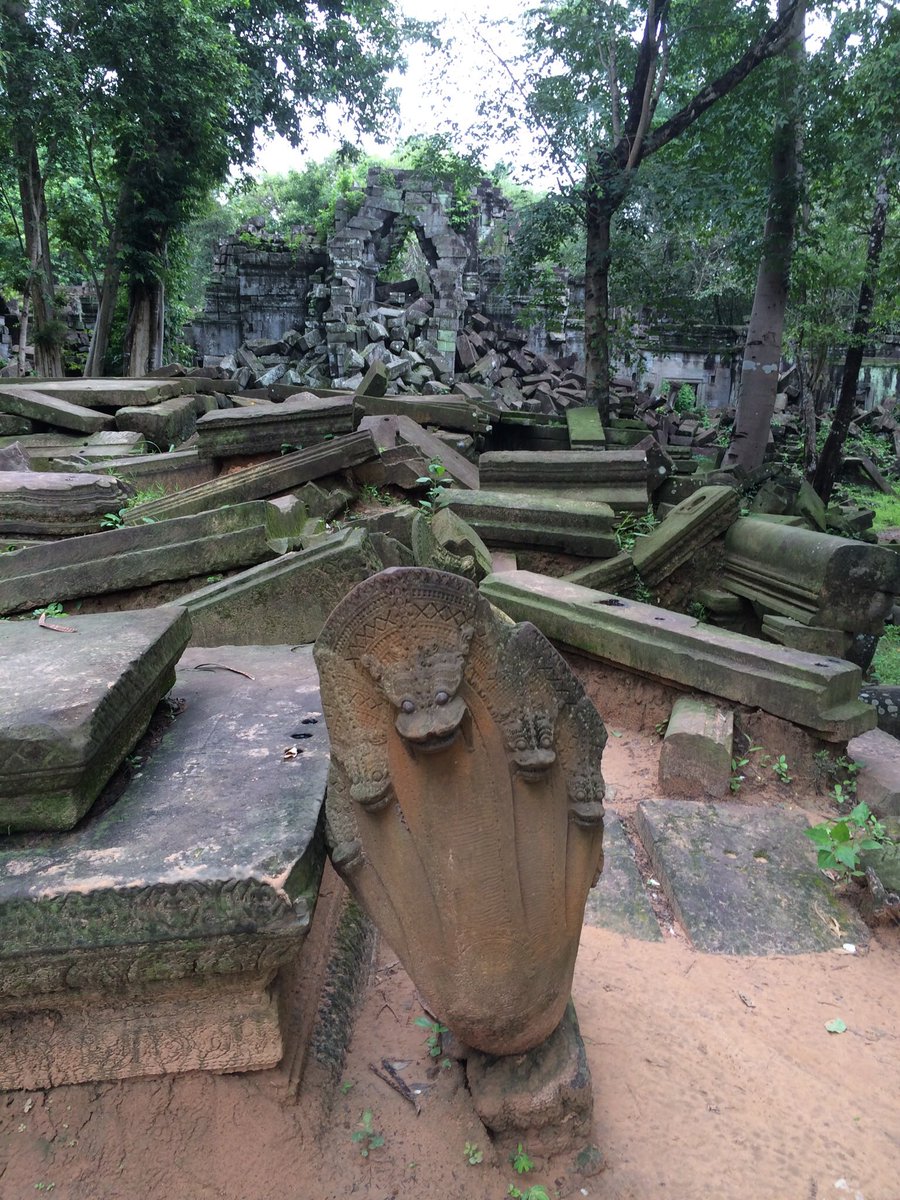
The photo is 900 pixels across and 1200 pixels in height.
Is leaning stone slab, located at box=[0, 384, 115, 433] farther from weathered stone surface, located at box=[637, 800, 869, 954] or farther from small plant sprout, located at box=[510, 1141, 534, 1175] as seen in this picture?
small plant sprout, located at box=[510, 1141, 534, 1175]

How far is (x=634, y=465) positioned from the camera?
6.33 meters

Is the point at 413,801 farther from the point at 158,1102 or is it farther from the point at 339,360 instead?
the point at 339,360

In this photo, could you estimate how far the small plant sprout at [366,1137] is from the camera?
5.16ft

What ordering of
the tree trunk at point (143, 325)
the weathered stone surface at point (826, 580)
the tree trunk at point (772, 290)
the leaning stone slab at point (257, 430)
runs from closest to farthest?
the weathered stone surface at point (826, 580) → the leaning stone slab at point (257, 430) → the tree trunk at point (772, 290) → the tree trunk at point (143, 325)

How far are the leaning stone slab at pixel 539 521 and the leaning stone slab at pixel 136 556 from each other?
6.22ft

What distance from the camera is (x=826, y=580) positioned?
14.3 feet

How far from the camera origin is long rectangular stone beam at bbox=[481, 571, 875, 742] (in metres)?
3.56

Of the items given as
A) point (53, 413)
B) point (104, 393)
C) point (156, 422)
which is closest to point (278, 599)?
point (156, 422)

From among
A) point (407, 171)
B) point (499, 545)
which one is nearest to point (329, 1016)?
point (499, 545)

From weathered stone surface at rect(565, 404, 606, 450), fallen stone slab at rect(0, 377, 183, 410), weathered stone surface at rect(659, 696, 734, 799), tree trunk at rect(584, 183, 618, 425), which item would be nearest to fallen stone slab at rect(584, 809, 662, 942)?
weathered stone surface at rect(659, 696, 734, 799)

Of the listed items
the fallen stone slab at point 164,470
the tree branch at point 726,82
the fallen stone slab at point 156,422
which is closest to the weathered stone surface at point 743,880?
the fallen stone slab at point 164,470

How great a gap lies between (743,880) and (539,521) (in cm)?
312

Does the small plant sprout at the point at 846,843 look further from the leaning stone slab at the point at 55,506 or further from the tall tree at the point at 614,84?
the tall tree at the point at 614,84

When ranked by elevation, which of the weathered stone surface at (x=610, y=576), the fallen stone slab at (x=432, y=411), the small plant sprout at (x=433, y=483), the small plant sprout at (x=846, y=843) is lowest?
the small plant sprout at (x=846, y=843)
